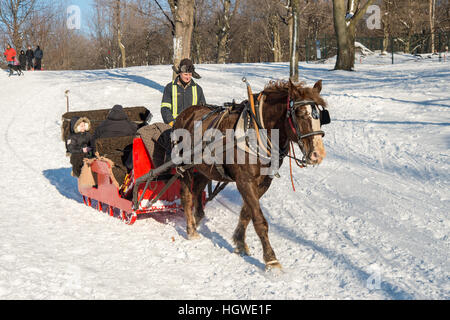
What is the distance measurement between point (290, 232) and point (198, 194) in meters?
1.39

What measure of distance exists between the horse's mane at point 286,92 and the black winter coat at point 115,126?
2.98m

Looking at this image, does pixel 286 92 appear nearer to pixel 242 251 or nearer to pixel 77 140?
pixel 242 251

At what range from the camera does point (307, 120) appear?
4707 millimetres

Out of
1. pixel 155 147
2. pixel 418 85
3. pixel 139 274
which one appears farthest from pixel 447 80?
pixel 139 274

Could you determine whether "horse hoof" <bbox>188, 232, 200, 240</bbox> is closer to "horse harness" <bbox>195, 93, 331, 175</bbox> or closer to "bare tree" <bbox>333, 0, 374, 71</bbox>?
"horse harness" <bbox>195, 93, 331, 175</bbox>

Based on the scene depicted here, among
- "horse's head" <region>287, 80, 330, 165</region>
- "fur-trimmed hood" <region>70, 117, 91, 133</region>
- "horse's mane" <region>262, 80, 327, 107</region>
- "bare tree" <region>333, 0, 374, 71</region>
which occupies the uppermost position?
"bare tree" <region>333, 0, 374, 71</region>

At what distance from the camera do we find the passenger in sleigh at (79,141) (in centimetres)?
809

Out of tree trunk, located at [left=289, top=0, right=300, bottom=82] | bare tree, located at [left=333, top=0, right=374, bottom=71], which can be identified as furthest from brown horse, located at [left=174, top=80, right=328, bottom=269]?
bare tree, located at [left=333, top=0, right=374, bottom=71]

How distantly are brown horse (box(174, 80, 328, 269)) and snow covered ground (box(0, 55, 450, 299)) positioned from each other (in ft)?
1.01

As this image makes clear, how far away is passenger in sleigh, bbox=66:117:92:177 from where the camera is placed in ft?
26.5

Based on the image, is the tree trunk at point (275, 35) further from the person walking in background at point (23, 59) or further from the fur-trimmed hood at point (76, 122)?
the fur-trimmed hood at point (76, 122)

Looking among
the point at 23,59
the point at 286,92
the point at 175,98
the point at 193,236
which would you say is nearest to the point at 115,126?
the point at 175,98

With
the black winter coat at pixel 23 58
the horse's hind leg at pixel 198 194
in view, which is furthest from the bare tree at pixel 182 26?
the black winter coat at pixel 23 58
